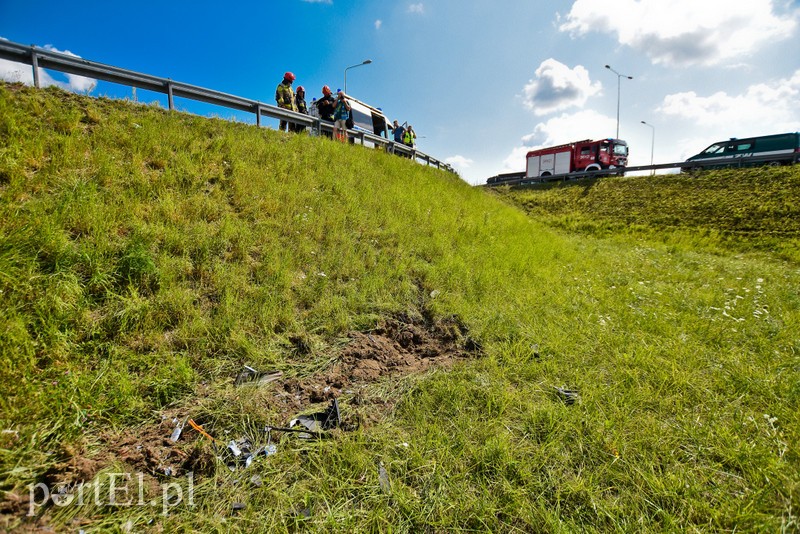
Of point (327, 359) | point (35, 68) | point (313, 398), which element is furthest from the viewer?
point (35, 68)

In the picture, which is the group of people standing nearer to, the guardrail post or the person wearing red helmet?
the person wearing red helmet

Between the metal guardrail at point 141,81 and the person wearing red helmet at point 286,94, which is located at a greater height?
the person wearing red helmet at point 286,94

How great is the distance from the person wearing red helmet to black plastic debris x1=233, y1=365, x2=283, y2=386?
32.8ft

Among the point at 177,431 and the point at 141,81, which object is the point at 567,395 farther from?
the point at 141,81

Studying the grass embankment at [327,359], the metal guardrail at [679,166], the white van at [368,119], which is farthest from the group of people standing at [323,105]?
the metal guardrail at [679,166]

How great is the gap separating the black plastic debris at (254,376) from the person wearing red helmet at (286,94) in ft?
32.8

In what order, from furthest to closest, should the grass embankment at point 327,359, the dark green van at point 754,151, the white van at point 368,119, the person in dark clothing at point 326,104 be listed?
the dark green van at point 754,151
the white van at point 368,119
the person in dark clothing at point 326,104
the grass embankment at point 327,359

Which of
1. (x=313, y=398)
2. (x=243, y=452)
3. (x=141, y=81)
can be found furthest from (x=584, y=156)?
(x=243, y=452)

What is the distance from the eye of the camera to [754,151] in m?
22.2

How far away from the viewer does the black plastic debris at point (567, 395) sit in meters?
3.25

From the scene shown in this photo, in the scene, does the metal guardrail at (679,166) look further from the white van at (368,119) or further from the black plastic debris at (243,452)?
the black plastic debris at (243,452)

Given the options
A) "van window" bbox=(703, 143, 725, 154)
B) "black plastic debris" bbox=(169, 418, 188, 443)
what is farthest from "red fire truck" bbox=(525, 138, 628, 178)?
"black plastic debris" bbox=(169, 418, 188, 443)

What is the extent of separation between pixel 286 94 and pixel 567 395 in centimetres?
1203

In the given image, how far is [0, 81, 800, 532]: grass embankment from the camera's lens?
217cm
